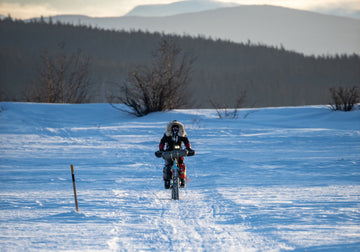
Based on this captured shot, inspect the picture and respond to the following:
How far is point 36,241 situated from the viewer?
5.09 m

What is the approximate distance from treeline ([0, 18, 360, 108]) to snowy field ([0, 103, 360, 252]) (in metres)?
88.0

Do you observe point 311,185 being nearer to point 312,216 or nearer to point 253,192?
point 253,192

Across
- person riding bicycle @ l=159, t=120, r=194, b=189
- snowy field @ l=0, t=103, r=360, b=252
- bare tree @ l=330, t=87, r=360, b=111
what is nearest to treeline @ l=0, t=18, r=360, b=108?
bare tree @ l=330, t=87, r=360, b=111

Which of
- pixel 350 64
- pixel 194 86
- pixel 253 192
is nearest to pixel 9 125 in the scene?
pixel 253 192

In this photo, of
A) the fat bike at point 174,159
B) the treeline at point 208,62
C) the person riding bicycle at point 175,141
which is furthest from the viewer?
the treeline at point 208,62

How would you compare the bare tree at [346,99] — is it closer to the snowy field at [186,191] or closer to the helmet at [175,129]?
the snowy field at [186,191]

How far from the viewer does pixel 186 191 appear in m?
8.48

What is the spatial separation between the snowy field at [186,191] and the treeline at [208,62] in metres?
88.0

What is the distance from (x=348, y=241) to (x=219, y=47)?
147 metres

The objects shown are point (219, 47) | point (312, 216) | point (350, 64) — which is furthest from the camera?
point (219, 47)

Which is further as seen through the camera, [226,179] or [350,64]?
[350,64]

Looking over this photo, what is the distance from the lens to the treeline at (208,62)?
11144 centimetres

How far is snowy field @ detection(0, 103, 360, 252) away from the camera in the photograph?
515cm

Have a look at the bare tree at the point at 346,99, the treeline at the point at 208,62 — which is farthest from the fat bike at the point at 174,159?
the treeline at the point at 208,62
